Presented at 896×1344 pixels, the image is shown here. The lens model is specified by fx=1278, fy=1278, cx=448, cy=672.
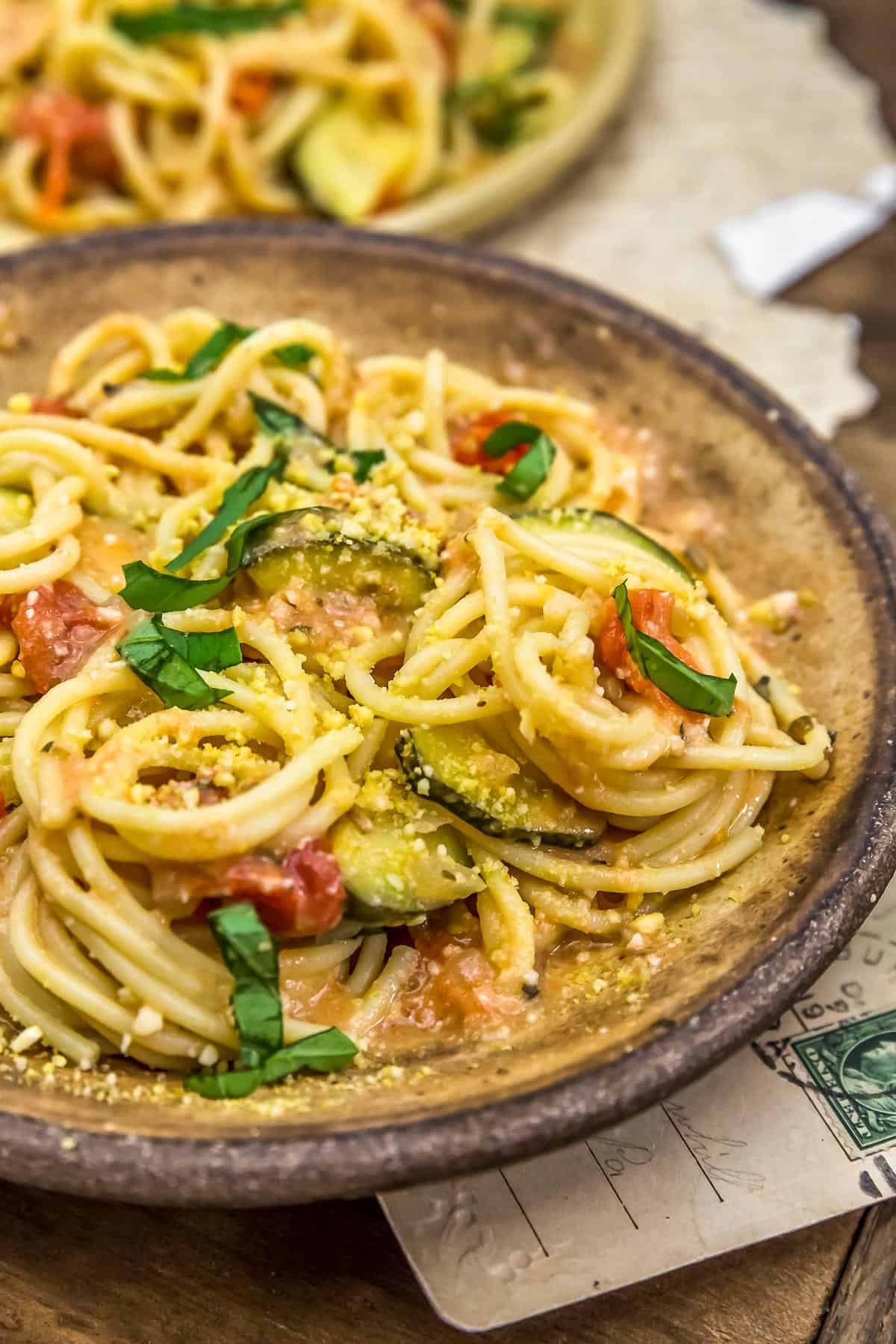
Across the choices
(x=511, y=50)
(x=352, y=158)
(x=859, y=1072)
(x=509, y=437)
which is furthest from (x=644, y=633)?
(x=511, y=50)

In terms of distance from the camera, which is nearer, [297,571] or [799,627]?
[297,571]

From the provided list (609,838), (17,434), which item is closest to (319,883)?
(609,838)

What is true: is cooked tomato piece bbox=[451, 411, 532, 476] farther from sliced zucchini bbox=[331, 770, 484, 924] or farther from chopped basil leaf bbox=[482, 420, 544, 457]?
sliced zucchini bbox=[331, 770, 484, 924]

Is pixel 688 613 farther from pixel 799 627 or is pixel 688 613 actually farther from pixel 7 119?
Answer: pixel 7 119

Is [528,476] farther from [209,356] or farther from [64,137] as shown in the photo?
[64,137]

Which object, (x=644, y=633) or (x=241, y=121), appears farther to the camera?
(x=241, y=121)

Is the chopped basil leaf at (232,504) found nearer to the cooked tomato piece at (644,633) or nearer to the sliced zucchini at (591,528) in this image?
the sliced zucchini at (591,528)
